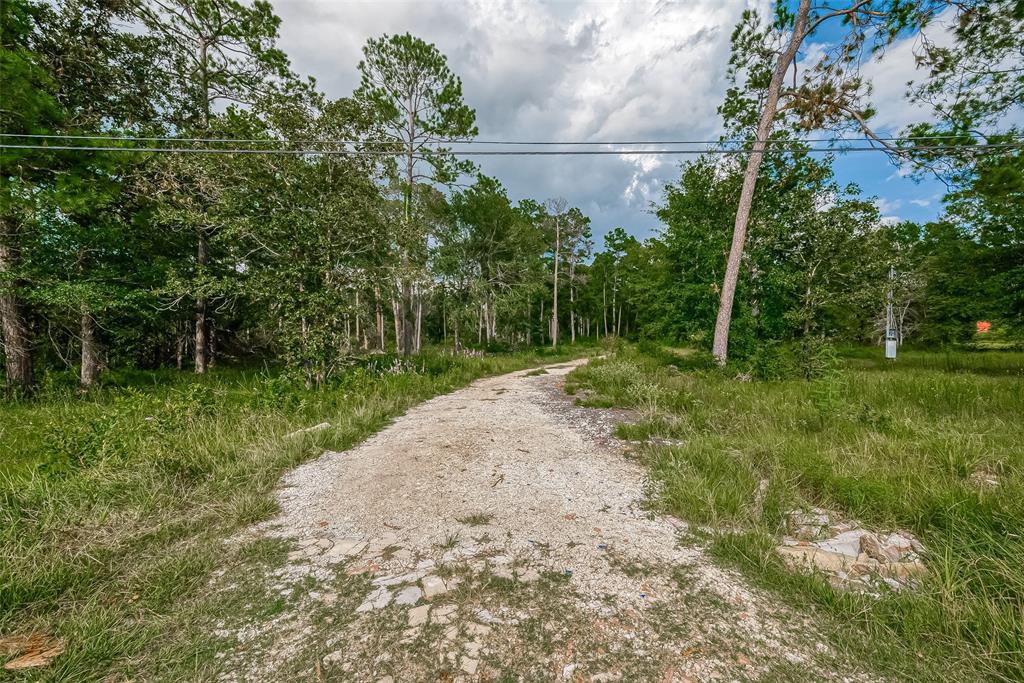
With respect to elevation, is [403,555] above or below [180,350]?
below

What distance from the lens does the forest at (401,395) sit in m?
1.80

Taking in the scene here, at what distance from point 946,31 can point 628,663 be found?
510 inches

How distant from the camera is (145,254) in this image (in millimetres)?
9266

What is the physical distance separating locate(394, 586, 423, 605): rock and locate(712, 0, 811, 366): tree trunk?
383 inches

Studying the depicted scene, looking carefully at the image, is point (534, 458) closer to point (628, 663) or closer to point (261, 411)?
point (628, 663)

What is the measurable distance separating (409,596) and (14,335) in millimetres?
11689

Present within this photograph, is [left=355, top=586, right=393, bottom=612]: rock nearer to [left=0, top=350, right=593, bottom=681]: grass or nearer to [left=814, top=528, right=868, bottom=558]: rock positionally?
[left=0, top=350, right=593, bottom=681]: grass

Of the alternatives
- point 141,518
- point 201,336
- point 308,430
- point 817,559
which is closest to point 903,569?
point 817,559

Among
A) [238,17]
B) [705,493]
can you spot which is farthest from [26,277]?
[705,493]

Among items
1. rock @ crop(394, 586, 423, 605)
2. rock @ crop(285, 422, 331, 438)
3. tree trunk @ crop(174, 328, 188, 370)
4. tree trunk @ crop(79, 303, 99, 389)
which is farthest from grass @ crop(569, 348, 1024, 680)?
tree trunk @ crop(174, 328, 188, 370)

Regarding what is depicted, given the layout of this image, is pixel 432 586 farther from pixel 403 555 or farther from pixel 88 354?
pixel 88 354

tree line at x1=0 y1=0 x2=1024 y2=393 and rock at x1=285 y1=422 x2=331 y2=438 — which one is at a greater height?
tree line at x1=0 y1=0 x2=1024 y2=393

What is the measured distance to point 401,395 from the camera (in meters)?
7.08

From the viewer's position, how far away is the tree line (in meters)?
6.99
